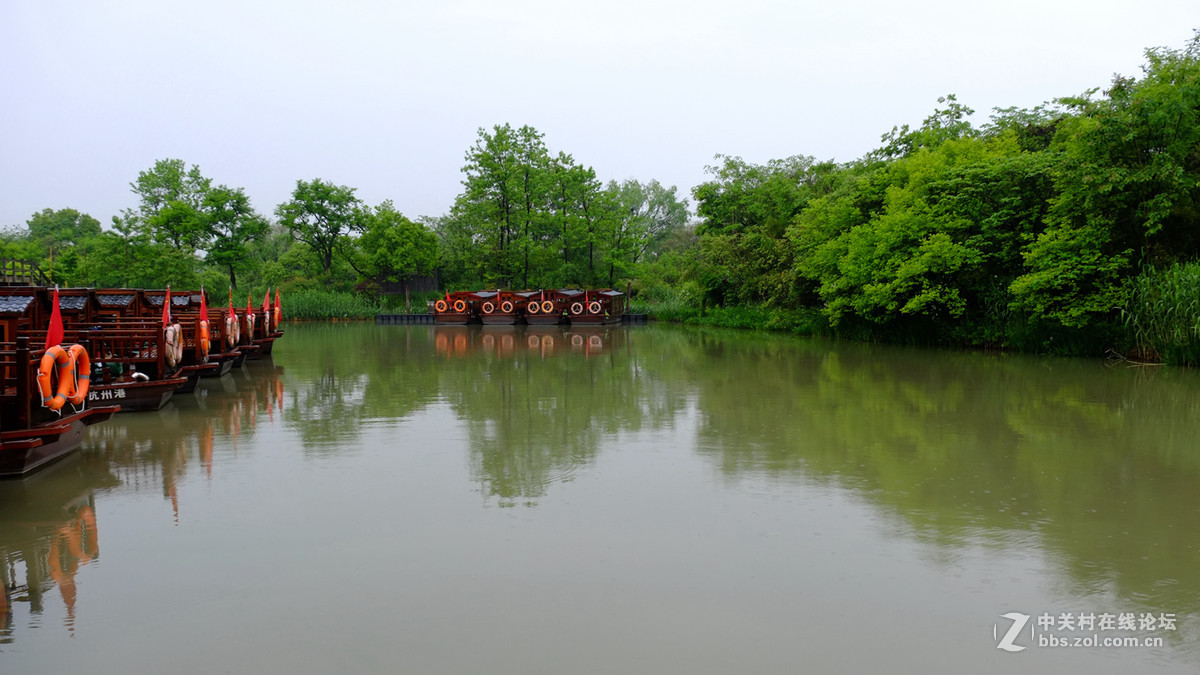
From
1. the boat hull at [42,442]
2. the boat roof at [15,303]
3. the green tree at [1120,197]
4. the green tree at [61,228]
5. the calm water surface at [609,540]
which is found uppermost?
the green tree at [61,228]

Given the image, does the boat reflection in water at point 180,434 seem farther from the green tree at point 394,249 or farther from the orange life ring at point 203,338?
the green tree at point 394,249

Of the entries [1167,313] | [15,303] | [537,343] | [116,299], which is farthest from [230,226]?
[1167,313]

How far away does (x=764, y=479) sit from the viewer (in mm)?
7086

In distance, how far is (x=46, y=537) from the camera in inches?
220

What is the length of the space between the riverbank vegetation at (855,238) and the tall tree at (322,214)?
137 mm

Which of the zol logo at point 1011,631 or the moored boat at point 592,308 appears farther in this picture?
the moored boat at point 592,308

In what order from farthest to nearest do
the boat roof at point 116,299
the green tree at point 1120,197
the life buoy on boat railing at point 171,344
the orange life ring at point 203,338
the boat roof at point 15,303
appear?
1. the green tree at point 1120,197
2. the boat roof at point 116,299
3. the orange life ring at point 203,338
4. the life buoy on boat railing at point 171,344
5. the boat roof at point 15,303

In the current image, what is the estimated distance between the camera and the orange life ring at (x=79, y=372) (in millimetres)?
7566

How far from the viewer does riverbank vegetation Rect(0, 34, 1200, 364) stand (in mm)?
17062

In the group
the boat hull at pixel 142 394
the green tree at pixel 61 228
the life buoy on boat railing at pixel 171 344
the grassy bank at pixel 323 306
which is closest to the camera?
the boat hull at pixel 142 394

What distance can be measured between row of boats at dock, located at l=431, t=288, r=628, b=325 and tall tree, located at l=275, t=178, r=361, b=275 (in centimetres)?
1355

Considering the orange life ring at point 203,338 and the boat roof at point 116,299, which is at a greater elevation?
the boat roof at point 116,299

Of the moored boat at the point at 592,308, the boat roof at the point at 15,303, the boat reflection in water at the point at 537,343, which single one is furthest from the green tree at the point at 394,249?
the boat roof at the point at 15,303

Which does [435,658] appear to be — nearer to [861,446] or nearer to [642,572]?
[642,572]
